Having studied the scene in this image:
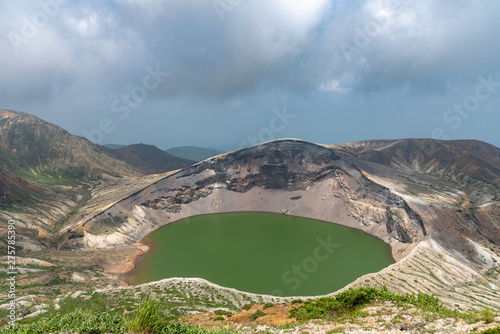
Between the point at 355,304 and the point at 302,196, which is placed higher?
the point at 302,196

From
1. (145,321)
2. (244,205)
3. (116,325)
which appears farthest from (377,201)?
(116,325)

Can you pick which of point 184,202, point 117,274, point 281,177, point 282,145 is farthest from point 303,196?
point 117,274

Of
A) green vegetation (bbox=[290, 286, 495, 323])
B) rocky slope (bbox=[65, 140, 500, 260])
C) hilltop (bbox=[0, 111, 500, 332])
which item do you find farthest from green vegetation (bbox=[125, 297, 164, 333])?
rocky slope (bbox=[65, 140, 500, 260])

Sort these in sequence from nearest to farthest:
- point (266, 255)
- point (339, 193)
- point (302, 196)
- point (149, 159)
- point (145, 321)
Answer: point (145, 321)
point (266, 255)
point (339, 193)
point (302, 196)
point (149, 159)

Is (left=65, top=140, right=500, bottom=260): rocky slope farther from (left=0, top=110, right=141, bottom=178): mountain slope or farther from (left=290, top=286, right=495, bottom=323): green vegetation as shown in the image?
(left=0, top=110, right=141, bottom=178): mountain slope

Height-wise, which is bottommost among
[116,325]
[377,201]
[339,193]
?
Answer: [116,325]

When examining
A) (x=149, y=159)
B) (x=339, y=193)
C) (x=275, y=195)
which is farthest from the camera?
(x=149, y=159)

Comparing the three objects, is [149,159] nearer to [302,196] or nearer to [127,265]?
[302,196]
